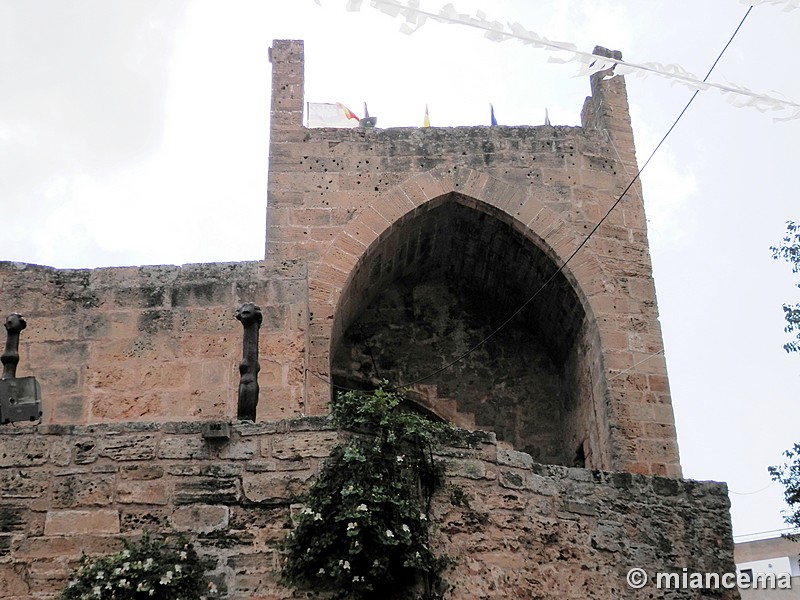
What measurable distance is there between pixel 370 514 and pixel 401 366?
5745 mm

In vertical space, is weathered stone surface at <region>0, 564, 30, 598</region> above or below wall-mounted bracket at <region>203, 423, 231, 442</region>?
below

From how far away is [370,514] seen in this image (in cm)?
503

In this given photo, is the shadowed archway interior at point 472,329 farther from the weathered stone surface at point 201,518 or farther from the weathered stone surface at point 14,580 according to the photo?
the weathered stone surface at point 14,580

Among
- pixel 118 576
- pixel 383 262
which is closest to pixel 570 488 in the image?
pixel 118 576

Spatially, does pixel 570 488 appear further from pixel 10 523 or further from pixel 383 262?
pixel 383 262

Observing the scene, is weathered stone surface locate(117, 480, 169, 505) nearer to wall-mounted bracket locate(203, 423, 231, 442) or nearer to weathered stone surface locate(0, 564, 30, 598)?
wall-mounted bracket locate(203, 423, 231, 442)

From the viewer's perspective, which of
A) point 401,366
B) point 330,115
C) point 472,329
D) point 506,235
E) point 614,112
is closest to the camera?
point 506,235

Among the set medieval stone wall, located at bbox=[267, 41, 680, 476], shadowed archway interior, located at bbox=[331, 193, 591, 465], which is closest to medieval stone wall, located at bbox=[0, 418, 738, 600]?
medieval stone wall, located at bbox=[267, 41, 680, 476]

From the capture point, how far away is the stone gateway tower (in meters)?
5.21

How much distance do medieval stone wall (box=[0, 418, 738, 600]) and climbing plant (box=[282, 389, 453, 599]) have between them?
9cm

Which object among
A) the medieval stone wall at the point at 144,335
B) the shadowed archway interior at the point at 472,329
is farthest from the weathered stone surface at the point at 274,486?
the shadowed archway interior at the point at 472,329

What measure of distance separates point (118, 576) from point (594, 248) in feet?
20.3

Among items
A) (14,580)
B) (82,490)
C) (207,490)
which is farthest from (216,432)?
(14,580)

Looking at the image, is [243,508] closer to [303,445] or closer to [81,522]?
[303,445]
